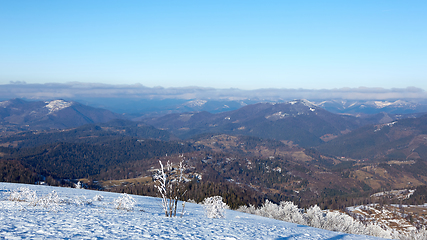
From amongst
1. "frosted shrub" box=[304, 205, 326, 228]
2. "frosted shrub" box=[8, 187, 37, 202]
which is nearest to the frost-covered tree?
"frosted shrub" box=[8, 187, 37, 202]

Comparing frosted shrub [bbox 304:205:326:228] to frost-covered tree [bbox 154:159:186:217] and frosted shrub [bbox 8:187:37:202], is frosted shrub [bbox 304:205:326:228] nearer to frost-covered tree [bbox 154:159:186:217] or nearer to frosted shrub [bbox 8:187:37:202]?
frost-covered tree [bbox 154:159:186:217]

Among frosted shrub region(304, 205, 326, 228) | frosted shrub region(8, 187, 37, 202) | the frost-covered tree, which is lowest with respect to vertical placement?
frosted shrub region(304, 205, 326, 228)

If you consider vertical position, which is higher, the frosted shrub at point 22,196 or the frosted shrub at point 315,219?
the frosted shrub at point 22,196

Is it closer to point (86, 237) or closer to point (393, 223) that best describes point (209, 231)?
point (86, 237)

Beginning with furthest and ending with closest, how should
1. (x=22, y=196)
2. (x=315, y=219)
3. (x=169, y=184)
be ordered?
(x=315, y=219) < (x=22, y=196) < (x=169, y=184)

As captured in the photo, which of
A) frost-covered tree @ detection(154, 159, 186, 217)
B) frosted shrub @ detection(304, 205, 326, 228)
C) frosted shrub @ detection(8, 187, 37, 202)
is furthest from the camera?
frosted shrub @ detection(304, 205, 326, 228)

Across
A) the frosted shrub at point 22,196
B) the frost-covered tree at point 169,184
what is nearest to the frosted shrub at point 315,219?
the frost-covered tree at point 169,184

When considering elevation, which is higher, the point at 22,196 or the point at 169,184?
the point at 169,184

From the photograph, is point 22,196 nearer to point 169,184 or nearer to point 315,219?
point 169,184

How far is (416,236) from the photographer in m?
39.7

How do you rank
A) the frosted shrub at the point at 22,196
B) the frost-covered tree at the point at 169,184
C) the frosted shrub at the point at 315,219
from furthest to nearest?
the frosted shrub at the point at 315,219, the frosted shrub at the point at 22,196, the frost-covered tree at the point at 169,184

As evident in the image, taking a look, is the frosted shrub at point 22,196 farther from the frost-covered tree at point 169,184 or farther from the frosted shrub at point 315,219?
the frosted shrub at point 315,219

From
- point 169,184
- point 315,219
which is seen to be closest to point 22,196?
point 169,184

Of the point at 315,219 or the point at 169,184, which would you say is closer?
the point at 169,184
